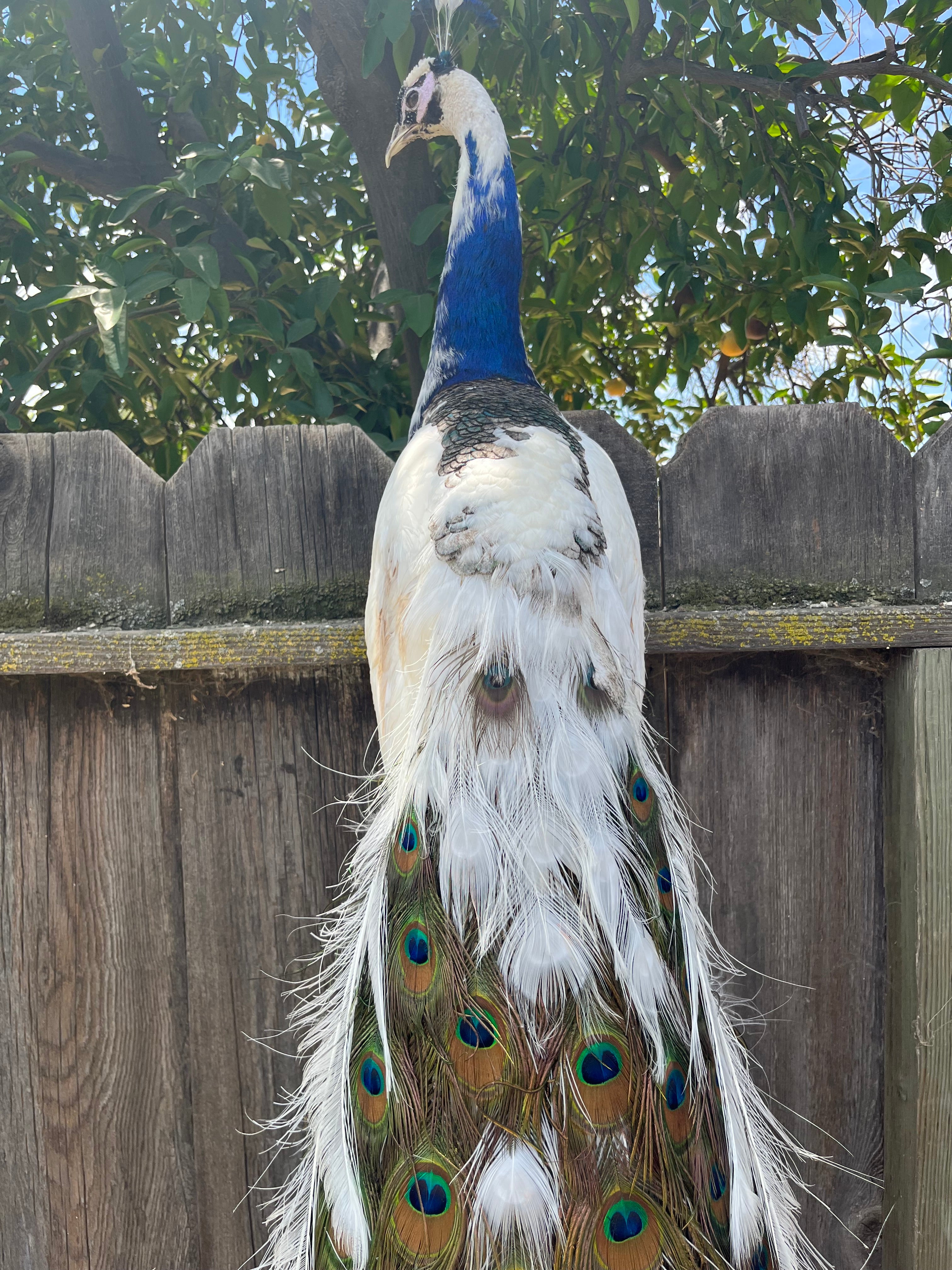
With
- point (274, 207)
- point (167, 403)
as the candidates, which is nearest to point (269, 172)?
point (274, 207)

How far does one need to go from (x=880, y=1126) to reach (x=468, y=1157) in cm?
113

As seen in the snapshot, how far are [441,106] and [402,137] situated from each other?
160mm

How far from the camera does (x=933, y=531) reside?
1.95 m

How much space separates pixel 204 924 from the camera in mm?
1938

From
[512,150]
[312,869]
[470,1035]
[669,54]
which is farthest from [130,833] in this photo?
[669,54]

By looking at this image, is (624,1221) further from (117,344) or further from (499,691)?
(117,344)

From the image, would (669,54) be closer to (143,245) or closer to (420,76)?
Result: (420,76)

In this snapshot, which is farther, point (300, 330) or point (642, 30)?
point (642, 30)

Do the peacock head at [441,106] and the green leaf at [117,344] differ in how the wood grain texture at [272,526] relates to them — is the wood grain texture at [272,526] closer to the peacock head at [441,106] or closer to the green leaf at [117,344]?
the green leaf at [117,344]

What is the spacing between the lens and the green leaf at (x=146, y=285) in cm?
200

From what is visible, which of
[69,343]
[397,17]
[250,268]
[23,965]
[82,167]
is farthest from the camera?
[82,167]

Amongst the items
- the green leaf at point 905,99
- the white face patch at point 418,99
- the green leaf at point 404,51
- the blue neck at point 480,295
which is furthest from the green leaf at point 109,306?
the green leaf at point 905,99

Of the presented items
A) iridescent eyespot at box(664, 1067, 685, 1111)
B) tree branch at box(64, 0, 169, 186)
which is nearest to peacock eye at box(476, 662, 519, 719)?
iridescent eyespot at box(664, 1067, 685, 1111)

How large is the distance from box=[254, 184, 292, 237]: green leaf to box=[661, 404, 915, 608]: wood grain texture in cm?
118
